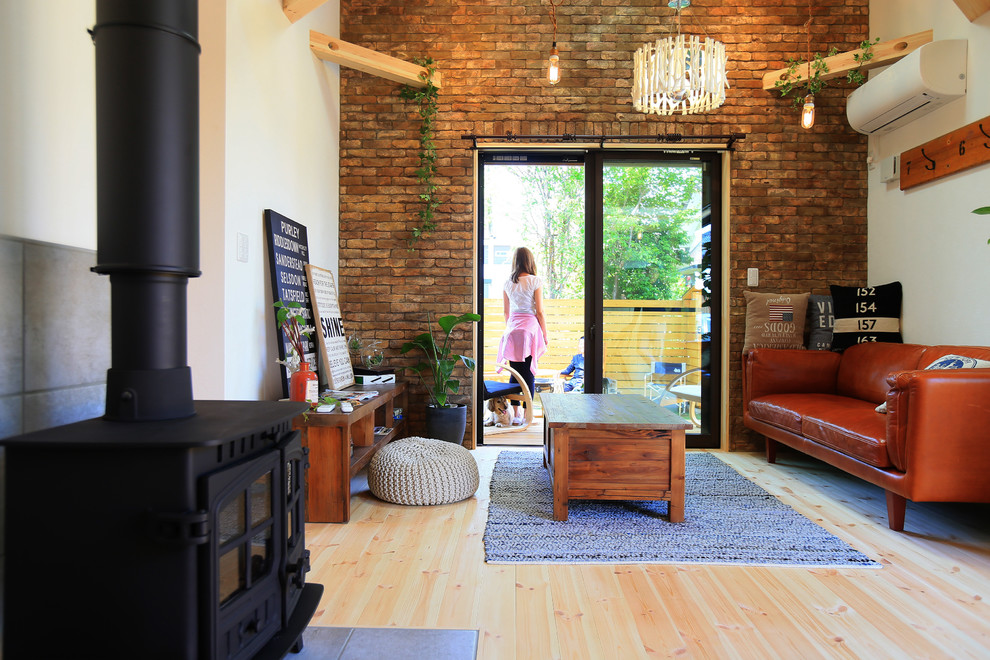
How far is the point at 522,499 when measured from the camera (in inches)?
121

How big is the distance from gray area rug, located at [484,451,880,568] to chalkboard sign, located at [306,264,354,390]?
113 centimetres

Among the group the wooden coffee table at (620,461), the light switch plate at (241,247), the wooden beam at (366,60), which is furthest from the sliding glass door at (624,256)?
the light switch plate at (241,247)

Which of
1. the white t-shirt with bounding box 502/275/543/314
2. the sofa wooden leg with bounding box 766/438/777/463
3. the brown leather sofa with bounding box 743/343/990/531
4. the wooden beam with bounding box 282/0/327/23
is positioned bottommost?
the sofa wooden leg with bounding box 766/438/777/463

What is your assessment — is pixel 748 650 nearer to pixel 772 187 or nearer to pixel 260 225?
pixel 260 225

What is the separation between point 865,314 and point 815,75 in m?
1.65

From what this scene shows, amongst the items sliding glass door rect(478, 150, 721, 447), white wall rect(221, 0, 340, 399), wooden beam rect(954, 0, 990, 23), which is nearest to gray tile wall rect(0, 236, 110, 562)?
white wall rect(221, 0, 340, 399)

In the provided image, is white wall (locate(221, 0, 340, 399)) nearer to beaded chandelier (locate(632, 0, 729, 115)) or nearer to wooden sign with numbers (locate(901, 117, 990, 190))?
beaded chandelier (locate(632, 0, 729, 115))

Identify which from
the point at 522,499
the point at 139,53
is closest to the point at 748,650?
the point at 522,499

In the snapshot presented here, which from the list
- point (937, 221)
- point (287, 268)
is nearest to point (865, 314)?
point (937, 221)

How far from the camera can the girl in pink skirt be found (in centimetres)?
450

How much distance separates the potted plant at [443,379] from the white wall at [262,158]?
0.93 meters

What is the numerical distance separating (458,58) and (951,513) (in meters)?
4.09

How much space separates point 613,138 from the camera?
14.1ft

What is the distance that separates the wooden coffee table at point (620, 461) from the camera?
2689mm
